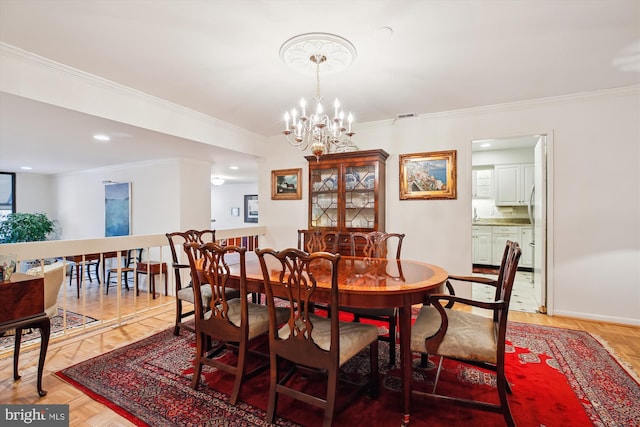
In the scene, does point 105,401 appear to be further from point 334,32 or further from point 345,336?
point 334,32

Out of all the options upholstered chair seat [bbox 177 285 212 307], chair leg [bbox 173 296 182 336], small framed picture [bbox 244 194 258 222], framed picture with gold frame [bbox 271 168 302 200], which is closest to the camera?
upholstered chair seat [bbox 177 285 212 307]

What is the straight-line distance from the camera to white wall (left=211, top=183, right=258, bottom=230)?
9.23 m

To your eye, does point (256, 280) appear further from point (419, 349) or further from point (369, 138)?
point (369, 138)

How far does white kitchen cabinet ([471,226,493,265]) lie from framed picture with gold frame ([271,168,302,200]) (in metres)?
3.65

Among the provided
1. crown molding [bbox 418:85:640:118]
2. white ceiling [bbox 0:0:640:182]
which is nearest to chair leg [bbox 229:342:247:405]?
white ceiling [bbox 0:0:640:182]

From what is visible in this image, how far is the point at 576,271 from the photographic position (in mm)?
3344

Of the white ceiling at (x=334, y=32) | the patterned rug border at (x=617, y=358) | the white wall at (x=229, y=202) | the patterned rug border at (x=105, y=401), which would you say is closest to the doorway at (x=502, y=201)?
the patterned rug border at (x=617, y=358)

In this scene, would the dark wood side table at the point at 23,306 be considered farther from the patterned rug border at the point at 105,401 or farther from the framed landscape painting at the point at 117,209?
the framed landscape painting at the point at 117,209

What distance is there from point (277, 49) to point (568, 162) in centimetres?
326

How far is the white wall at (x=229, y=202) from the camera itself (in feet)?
30.3

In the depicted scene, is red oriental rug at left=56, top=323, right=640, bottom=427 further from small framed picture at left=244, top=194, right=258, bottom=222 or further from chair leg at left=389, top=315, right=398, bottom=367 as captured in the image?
small framed picture at left=244, top=194, right=258, bottom=222

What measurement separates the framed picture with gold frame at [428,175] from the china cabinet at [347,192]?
0.94 feet

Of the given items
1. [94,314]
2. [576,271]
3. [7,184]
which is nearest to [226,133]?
[94,314]

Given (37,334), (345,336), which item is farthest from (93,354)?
(345,336)
